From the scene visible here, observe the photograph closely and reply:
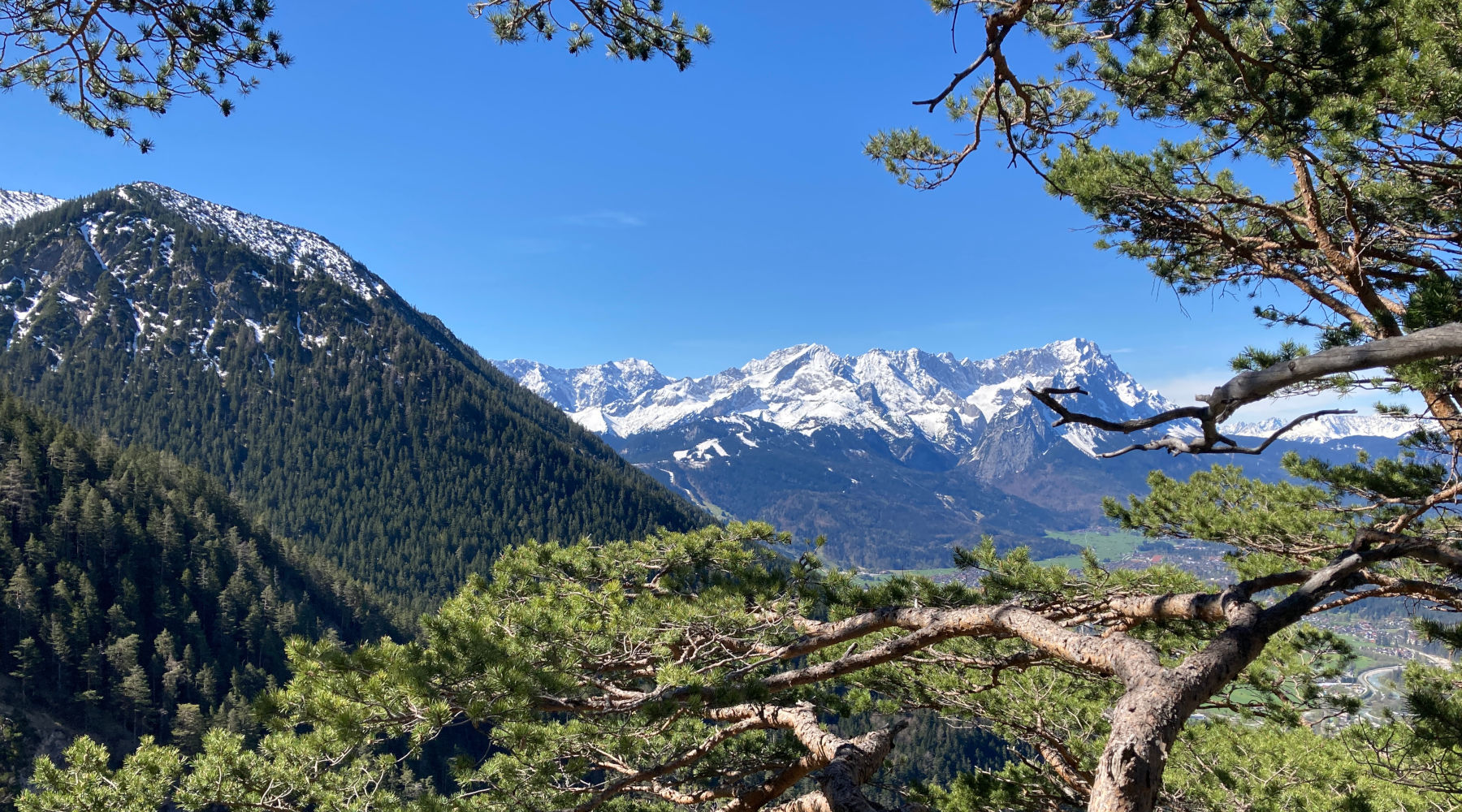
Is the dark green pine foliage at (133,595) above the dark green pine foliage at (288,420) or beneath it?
beneath

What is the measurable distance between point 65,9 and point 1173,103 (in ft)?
33.2

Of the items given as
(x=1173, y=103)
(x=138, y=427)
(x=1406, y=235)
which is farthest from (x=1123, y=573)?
(x=138, y=427)

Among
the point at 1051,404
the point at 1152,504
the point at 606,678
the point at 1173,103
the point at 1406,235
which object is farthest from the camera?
the point at 1152,504

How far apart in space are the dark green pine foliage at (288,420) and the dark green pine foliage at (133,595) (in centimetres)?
4690

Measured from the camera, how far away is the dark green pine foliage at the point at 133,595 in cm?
6212

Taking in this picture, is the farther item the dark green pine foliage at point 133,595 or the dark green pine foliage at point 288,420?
the dark green pine foliage at point 288,420

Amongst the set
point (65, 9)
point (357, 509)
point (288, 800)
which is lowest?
point (357, 509)

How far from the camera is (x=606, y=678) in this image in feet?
19.9

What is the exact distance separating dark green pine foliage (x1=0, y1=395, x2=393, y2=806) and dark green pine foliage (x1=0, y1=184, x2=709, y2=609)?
46897 millimetres

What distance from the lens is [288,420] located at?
177 metres

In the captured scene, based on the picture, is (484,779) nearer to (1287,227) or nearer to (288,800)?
(288,800)

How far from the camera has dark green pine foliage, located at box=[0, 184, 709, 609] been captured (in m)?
156

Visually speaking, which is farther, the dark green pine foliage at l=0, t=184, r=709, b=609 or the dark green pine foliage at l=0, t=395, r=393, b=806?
the dark green pine foliage at l=0, t=184, r=709, b=609

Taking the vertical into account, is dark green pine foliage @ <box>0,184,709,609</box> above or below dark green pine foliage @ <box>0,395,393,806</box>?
above
